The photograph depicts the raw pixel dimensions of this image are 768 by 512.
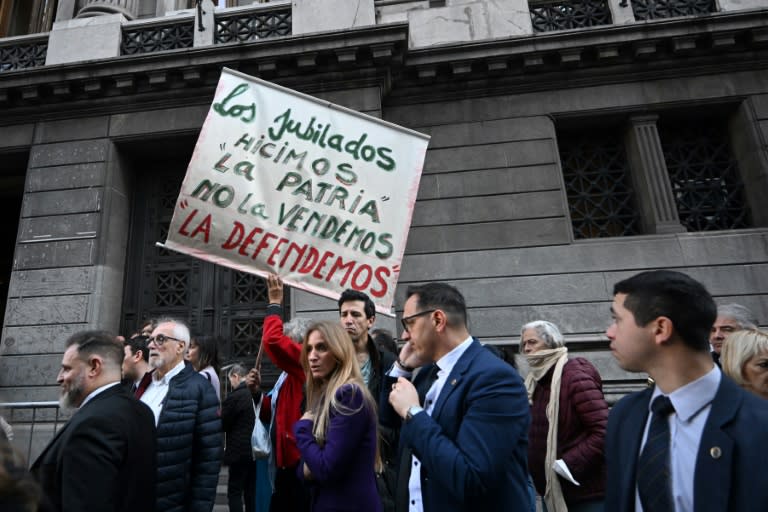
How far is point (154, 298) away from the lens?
9977 mm

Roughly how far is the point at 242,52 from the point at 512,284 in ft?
22.9

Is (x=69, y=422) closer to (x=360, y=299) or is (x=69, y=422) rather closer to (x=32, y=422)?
(x=360, y=299)

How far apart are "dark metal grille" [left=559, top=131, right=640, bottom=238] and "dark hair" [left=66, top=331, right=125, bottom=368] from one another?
878 centimetres

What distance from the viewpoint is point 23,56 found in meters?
11.1

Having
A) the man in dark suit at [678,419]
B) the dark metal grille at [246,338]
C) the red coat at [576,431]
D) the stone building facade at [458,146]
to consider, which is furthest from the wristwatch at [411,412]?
the dark metal grille at [246,338]

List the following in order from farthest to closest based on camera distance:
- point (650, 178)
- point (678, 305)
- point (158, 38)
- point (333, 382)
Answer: point (158, 38) → point (650, 178) → point (333, 382) → point (678, 305)

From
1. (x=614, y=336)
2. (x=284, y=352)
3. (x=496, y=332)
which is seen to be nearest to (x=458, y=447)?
(x=614, y=336)

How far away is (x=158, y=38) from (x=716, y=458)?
12.2 m

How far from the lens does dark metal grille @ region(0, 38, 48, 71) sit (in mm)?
10930

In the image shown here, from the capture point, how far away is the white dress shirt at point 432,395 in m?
2.25

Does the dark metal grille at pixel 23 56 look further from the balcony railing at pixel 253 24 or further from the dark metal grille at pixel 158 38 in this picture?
the balcony railing at pixel 253 24

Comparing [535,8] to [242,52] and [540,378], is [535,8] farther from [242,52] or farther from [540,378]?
[540,378]

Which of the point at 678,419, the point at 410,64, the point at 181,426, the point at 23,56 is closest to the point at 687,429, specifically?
the point at 678,419

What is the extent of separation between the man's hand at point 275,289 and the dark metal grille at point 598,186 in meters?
7.32
